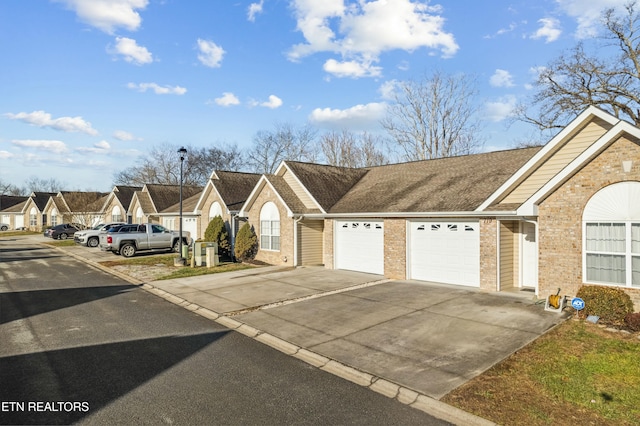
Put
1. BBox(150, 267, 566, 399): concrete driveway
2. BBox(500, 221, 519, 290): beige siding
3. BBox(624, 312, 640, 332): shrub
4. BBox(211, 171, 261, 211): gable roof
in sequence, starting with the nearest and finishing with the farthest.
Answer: BBox(150, 267, 566, 399): concrete driveway, BBox(624, 312, 640, 332): shrub, BBox(500, 221, 519, 290): beige siding, BBox(211, 171, 261, 211): gable roof

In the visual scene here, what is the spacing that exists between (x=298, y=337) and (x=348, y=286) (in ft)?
18.7

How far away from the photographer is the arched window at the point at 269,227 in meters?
20.6

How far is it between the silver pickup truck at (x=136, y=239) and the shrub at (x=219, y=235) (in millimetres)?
4875

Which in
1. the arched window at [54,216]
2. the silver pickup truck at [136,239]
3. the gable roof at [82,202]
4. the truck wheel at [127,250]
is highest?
the gable roof at [82,202]

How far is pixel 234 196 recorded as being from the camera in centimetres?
2681

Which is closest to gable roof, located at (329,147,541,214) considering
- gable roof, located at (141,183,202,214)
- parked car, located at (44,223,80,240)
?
gable roof, located at (141,183,202,214)

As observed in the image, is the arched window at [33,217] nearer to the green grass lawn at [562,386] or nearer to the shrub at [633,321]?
the green grass lawn at [562,386]

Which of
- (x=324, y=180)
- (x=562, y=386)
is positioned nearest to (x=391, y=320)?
(x=562, y=386)

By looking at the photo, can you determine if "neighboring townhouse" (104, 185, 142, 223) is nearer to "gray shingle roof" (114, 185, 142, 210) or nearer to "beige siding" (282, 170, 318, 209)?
"gray shingle roof" (114, 185, 142, 210)

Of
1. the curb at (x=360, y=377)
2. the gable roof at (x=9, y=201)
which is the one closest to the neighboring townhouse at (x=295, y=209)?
the curb at (x=360, y=377)

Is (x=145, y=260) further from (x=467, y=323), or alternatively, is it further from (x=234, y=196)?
(x=467, y=323)

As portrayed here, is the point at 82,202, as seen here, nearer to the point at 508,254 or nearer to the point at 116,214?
the point at 116,214

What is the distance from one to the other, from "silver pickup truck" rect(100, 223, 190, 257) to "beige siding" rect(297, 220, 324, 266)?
1172cm

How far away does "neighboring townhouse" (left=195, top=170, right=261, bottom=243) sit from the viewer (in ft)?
83.0
